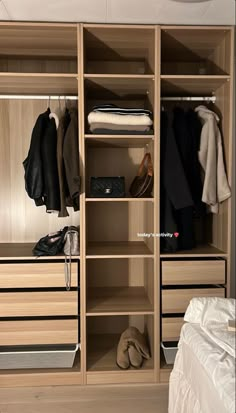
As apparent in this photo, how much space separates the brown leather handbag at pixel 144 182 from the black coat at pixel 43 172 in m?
0.49

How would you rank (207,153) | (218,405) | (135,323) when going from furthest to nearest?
(135,323) → (207,153) → (218,405)

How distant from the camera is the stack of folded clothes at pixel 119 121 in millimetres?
2377

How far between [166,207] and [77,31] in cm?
115

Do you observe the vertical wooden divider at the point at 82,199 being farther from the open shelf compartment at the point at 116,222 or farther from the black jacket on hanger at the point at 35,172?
the open shelf compartment at the point at 116,222

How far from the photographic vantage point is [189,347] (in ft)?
5.31

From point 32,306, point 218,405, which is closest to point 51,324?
point 32,306

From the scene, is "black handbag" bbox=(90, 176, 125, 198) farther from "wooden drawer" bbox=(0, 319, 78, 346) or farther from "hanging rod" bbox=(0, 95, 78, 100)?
"wooden drawer" bbox=(0, 319, 78, 346)

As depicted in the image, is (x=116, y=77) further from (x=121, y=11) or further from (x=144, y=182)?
(x=144, y=182)

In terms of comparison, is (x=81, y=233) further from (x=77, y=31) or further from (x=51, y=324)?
(x=77, y=31)

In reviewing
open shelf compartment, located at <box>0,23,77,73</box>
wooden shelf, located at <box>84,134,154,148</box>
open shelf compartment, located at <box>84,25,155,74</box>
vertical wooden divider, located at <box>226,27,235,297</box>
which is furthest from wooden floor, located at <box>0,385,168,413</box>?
open shelf compartment, located at <box>0,23,77,73</box>

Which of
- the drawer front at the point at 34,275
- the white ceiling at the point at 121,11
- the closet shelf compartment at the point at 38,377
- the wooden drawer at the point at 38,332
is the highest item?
the white ceiling at the point at 121,11

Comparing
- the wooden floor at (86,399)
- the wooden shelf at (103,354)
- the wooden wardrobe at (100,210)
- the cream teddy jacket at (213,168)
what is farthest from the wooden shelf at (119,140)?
the wooden floor at (86,399)

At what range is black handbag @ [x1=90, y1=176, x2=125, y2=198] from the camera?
2439 millimetres

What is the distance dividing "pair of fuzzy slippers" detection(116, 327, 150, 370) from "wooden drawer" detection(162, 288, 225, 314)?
0.29m
